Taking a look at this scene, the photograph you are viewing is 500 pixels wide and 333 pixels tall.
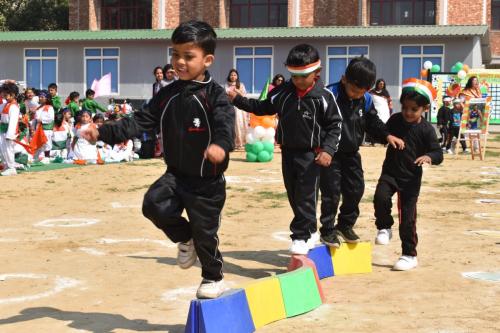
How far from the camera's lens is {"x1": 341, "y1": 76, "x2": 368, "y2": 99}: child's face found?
6.77 metres

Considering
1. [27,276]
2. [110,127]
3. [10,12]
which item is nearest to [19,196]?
[27,276]

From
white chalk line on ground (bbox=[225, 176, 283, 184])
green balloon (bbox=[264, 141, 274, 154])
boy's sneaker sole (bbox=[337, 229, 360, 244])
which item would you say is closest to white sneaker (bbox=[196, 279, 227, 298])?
boy's sneaker sole (bbox=[337, 229, 360, 244])

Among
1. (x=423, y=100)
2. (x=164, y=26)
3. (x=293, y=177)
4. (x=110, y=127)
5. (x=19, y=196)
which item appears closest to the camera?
(x=110, y=127)

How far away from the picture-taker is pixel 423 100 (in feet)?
23.0

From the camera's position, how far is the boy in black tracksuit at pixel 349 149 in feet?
22.1

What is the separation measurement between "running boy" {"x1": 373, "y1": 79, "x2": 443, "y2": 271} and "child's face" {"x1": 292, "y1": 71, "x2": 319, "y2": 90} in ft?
3.80

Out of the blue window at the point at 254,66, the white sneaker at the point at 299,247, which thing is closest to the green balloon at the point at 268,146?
the white sneaker at the point at 299,247

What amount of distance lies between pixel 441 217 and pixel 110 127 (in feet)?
20.2

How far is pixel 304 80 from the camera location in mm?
6238

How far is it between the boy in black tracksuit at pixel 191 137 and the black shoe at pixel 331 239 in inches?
74.7

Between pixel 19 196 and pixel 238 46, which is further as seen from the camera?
pixel 238 46

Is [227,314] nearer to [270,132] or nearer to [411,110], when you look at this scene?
[411,110]

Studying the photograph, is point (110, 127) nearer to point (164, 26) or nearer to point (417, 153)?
point (417, 153)

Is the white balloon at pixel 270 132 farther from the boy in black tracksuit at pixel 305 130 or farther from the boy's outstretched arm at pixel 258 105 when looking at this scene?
the boy in black tracksuit at pixel 305 130
